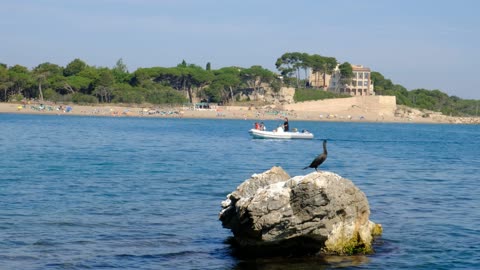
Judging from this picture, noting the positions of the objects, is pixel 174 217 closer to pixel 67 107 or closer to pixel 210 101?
pixel 67 107

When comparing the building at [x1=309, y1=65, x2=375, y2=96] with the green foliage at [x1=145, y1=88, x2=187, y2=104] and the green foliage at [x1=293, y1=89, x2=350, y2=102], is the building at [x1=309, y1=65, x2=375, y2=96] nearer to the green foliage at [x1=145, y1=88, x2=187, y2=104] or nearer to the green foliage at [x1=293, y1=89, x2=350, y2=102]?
the green foliage at [x1=293, y1=89, x2=350, y2=102]

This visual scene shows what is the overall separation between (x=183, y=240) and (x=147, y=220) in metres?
2.46

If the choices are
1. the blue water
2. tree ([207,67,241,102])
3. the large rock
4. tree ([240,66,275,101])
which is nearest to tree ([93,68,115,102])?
tree ([207,67,241,102])

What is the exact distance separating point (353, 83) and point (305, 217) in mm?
154860

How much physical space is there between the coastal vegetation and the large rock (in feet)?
376

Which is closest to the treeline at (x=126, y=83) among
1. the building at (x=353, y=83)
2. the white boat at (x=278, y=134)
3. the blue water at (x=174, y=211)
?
the building at (x=353, y=83)

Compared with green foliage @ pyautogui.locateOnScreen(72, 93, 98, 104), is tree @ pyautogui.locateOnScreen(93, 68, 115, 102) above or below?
above

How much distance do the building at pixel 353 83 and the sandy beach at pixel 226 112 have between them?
36.0 ft

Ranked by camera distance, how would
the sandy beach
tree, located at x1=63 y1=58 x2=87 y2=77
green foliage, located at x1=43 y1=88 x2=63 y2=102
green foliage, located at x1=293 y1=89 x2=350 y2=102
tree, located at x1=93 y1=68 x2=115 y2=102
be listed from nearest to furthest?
the sandy beach, green foliage, located at x1=43 y1=88 x2=63 y2=102, tree, located at x1=93 y1=68 x2=115 y2=102, tree, located at x1=63 y1=58 x2=87 y2=77, green foliage, located at x1=293 y1=89 x2=350 y2=102

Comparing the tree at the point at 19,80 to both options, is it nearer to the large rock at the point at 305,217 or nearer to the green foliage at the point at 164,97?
the green foliage at the point at 164,97

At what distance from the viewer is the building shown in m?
166

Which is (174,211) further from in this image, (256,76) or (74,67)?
(256,76)

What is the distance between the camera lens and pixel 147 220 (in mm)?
19016

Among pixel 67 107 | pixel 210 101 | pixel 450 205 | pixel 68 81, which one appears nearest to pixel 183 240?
pixel 450 205
